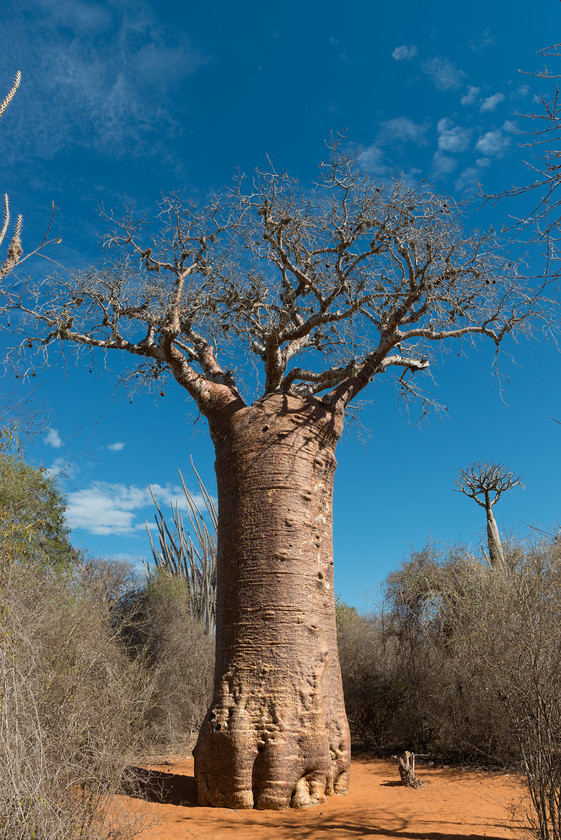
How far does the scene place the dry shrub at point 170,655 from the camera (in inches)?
444

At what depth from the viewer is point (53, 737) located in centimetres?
411

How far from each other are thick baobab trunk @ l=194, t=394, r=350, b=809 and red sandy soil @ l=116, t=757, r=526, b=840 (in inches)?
11.6

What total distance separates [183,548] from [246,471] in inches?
418

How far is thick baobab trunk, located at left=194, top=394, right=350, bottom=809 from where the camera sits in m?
5.94

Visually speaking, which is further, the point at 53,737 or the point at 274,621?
→ the point at 274,621

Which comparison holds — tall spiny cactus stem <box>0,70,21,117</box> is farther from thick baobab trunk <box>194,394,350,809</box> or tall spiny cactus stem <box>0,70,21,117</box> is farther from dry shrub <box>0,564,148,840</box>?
thick baobab trunk <box>194,394,350,809</box>

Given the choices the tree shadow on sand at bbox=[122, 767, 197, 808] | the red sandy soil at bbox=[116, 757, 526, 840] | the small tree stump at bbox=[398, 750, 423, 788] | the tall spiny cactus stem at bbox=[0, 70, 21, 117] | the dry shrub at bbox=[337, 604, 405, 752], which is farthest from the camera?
the dry shrub at bbox=[337, 604, 405, 752]

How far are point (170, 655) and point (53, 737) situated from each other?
28.8 feet

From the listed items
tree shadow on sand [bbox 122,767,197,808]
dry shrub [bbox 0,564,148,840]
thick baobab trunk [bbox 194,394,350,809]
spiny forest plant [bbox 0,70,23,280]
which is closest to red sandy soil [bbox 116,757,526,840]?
tree shadow on sand [bbox 122,767,197,808]

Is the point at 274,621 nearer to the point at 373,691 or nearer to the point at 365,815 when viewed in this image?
the point at 365,815

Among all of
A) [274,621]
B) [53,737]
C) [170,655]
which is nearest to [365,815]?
[274,621]

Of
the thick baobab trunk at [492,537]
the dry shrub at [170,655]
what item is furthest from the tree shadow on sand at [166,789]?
the thick baobab trunk at [492,537]

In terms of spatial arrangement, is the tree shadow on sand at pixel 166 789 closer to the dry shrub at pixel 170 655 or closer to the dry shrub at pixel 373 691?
the dry shrub at pixel 170 655

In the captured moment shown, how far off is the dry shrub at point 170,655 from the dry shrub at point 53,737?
5651 mm
